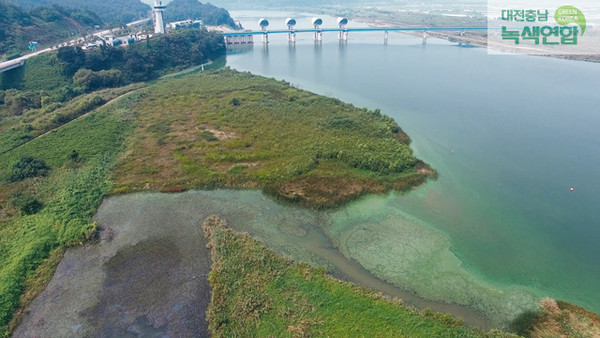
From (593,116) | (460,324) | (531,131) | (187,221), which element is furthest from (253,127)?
(593,116)

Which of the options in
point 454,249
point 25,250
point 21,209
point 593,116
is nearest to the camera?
point 25,250

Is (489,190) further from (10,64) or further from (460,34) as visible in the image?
(460,34)

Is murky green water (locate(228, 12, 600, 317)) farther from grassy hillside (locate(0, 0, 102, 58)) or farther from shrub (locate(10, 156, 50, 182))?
grassy hillside (locate(0, 0, 102, 58))

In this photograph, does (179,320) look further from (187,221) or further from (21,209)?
(21,209)

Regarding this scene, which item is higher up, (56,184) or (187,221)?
(56,184)

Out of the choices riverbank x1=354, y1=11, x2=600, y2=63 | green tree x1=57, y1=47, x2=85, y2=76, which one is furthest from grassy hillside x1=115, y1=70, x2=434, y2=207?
riverbank x1=354, y1=11, x2=600, y2=63

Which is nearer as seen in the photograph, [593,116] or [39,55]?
[593,116]

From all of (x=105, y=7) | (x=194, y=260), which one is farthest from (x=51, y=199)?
(x=105, y=7)
